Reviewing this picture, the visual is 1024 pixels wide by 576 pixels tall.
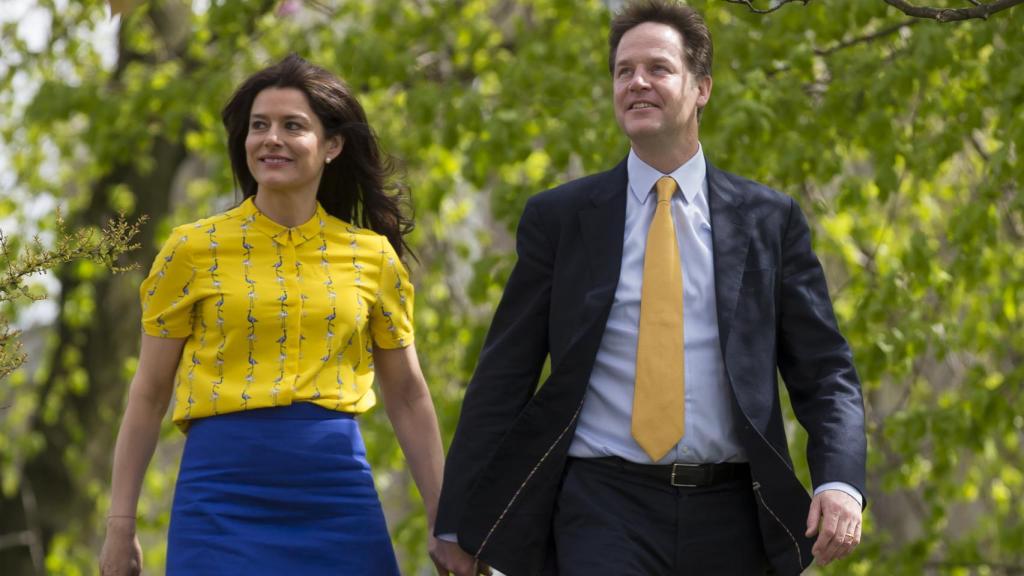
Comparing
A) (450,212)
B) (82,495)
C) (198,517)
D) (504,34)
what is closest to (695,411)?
(198,517)

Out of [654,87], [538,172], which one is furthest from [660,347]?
[538,172]

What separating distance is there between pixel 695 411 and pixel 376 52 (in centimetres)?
527

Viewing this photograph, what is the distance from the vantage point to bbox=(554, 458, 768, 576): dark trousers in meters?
4.23

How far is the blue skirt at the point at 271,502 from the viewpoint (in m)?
4.60

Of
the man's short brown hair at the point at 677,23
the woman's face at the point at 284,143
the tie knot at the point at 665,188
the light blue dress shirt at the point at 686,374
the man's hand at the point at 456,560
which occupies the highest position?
the man's short brown hair at the point at 677,23

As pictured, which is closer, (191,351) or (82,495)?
(191,351)

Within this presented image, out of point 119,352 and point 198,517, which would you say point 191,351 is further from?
point 119,352

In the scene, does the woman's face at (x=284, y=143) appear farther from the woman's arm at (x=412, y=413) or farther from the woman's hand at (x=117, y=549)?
the woman's hand at (x=117, y=549)

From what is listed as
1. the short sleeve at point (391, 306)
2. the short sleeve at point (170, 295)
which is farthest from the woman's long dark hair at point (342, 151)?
the short sleeve at point (170, 295)

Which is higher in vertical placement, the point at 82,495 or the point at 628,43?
the point at 628,43

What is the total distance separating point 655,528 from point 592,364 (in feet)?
1.38

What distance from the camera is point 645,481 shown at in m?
4.27

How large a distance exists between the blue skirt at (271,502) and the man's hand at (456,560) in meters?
0.23

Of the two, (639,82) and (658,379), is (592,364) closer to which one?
→ (658,379)
